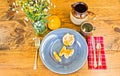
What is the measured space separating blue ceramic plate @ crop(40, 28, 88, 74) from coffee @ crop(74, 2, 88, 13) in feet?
0.40

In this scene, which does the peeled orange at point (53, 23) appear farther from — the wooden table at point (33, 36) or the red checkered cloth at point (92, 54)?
the red checkered cloth at point (92, 54)

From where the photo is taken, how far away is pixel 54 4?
52.8 inches

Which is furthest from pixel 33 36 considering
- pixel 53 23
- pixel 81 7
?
pixel 81 7

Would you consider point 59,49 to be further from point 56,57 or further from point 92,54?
Result: point 92,54

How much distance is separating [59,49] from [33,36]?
0.55 feet

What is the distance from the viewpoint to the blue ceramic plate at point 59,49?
3.78 ft

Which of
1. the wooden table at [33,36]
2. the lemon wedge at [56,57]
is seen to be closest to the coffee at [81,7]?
the wooden table at [33,36]

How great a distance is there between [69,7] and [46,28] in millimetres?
206

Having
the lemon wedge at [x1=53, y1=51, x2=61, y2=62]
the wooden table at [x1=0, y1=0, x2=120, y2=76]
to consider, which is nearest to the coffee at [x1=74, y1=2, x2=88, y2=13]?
the wooden table at [x1=0, y1=0, x2=120, y2=76]

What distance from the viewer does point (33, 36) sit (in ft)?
4.11

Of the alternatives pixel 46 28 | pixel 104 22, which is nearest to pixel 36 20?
pixel 46 28

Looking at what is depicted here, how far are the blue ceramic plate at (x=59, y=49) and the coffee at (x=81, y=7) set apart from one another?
0.40ft

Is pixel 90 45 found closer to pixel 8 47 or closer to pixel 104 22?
pixel 104 22

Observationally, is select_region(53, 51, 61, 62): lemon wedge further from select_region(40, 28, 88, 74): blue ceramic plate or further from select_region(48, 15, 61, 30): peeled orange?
select_region(48, 15, 61, 30): peeled orange
